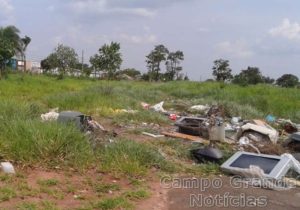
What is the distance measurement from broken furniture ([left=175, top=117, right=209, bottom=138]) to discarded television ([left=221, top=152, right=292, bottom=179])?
176 cm

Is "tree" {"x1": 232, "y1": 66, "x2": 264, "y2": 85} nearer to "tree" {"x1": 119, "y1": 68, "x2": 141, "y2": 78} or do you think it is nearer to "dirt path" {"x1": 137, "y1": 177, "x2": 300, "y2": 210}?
"tree" {"x1": 119, "y1": 68, "x2": 141, "y2": 78}

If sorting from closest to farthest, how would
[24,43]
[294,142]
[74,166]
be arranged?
[74,166]
[294,142]
[24,43]

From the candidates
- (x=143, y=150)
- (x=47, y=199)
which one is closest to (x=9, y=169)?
(x=47, y=199)

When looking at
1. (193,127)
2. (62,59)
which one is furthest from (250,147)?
(62,59)

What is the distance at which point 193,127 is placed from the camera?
6863 mm

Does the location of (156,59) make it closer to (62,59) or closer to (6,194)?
(62,59)

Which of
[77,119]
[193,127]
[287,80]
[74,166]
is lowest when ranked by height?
[74,166]

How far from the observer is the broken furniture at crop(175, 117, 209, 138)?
671 cm

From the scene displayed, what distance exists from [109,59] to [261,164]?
28.5 meters

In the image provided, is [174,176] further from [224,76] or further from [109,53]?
[224,76]

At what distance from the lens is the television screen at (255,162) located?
461cm

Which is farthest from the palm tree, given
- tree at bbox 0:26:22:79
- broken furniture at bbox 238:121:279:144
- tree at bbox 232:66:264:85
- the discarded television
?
the discarded television

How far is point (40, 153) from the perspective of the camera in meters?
4.32

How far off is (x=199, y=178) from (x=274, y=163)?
36.6 inches
